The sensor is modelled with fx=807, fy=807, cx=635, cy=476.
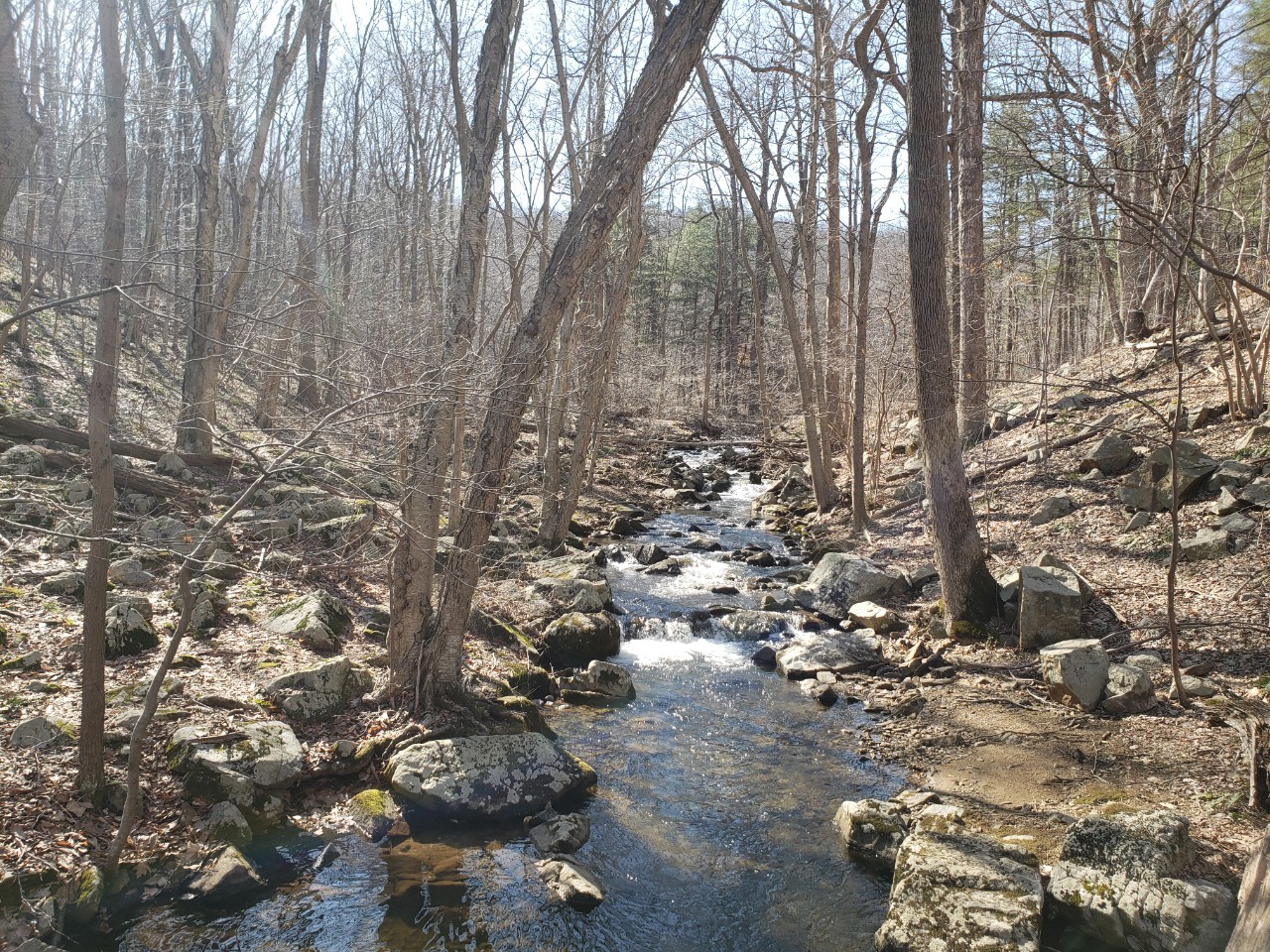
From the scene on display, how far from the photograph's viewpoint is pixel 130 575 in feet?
25.0

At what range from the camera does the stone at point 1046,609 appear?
7.51 meters

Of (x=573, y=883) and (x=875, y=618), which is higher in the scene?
(x=875, y=618)

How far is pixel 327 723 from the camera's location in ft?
20.6

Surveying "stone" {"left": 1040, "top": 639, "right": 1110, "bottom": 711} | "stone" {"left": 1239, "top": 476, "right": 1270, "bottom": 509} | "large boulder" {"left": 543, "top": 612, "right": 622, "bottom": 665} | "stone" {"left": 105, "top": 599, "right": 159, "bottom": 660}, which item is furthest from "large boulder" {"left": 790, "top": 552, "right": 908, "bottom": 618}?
"stone" {"left": 105, "top": 599, "right": 159, "bottom": 660}

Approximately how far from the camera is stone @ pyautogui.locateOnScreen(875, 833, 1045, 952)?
3.90 m

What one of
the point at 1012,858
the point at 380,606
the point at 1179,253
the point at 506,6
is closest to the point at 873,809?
the point at 1012,858

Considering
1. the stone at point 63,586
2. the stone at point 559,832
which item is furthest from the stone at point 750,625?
the stone at point 63,586

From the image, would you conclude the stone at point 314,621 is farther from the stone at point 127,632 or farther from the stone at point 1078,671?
the stone at point 1078,671

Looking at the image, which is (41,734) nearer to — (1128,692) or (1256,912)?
(1256,912)

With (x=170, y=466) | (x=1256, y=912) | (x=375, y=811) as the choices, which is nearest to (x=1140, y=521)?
(x=1256, y=912)

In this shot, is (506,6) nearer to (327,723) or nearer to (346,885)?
(327,723)

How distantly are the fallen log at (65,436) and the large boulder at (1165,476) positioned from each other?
10.5 metres

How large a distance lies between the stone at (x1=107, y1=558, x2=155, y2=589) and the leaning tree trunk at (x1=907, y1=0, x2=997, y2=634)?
25.7ft

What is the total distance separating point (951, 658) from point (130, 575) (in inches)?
313
